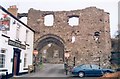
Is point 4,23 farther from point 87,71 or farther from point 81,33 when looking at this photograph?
point 81,33

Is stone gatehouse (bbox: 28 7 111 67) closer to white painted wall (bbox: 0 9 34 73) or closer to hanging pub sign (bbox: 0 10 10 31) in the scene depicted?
white painted wall (bbox: 0 9 34 73)

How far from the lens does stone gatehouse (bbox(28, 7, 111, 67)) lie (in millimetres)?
33594

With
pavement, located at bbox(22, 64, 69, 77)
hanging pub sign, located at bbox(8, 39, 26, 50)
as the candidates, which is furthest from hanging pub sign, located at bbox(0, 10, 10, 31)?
pavement, located at bbox(22, 64, 69, 77)

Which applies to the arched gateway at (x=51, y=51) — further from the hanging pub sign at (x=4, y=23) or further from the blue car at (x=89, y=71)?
the hanging pub sign at (x=4, y=23)

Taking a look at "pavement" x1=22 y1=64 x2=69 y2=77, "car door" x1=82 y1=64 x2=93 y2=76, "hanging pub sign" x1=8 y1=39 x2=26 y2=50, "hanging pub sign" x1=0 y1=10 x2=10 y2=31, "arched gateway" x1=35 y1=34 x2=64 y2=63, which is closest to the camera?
"hanging pub sign" x1=0 y1=10 x2=10 y2=31

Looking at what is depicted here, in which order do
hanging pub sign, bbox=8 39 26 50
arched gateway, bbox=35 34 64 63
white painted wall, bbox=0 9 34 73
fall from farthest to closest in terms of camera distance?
arched gateway, bbox=35 34 64 63 → hanging pub sign, bbox=8 39 26 50 → white painted wall, bbox=0 9 34 73

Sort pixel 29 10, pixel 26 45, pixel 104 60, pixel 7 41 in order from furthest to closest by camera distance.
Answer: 1. pixel 29 10
2. pixel 104 60
3. pixel 26 45
4. pixel 7 41

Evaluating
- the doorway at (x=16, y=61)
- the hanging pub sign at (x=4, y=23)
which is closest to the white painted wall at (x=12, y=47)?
the doorway at (x=16, y=61)

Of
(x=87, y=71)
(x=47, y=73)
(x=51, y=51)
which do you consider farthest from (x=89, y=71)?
(x=51, y=51)

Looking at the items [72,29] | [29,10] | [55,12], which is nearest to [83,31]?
[72,29]

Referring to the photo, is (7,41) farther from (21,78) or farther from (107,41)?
(107,41)

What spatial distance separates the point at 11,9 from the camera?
30109 mm

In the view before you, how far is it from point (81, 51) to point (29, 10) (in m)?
9.06

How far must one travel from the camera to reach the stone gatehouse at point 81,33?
33.6 metres
